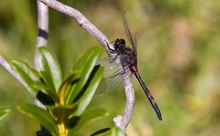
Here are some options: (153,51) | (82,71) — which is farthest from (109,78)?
(153,51)

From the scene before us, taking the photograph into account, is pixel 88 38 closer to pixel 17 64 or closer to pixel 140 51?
pixel 140 51

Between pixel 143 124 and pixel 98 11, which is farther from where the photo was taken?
pixel 98 11

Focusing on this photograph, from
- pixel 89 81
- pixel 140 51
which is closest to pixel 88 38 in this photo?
pixel 140 51

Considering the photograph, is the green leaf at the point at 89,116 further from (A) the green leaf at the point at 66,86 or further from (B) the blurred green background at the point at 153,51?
(B) the blurred green background at the point at 153,51

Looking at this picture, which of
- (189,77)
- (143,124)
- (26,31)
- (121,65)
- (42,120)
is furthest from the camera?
(189,77)

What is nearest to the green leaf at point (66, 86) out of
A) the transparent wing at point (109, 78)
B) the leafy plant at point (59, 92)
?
the leafy plant at point (59, 92)

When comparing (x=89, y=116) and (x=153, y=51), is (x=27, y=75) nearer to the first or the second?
(x=89, y=116)
